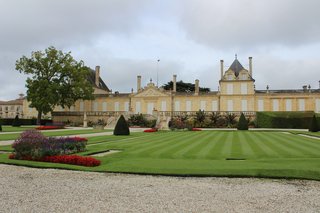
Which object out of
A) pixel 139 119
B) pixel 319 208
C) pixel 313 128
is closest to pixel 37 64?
pixel 139 119

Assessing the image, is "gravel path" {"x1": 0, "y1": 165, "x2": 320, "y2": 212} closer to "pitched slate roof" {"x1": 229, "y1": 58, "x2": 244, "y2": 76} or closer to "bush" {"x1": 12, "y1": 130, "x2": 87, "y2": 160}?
"bush" {"x1": 12, "y1": 130, "x2": 87, "y2": 160}

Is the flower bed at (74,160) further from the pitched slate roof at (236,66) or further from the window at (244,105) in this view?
the pitched slate roof at (236,66)

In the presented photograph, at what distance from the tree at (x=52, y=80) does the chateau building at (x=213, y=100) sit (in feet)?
12.3

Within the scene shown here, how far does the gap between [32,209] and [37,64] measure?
39692 millimetres

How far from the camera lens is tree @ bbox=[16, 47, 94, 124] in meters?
40.7

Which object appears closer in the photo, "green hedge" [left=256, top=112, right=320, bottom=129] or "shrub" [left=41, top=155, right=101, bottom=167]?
"shrub" [left=41, top=155, right=101, bottom=167]

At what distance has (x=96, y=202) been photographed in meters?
5.47

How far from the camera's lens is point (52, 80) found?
43.1m

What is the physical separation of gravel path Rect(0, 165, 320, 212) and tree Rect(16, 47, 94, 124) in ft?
113

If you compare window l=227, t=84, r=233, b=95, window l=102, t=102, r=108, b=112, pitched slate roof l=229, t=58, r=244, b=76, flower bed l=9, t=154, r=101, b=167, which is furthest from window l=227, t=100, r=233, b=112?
flower bed l=9, t=154, r=101, b=167

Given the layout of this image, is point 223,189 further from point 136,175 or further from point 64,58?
point 64,58

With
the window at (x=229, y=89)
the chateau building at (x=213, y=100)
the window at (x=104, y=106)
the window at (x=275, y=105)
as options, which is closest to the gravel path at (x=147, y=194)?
the chateau building at (x=213, y=100)

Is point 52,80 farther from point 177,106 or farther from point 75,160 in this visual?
point 75,160

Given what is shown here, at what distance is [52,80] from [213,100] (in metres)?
23.7
